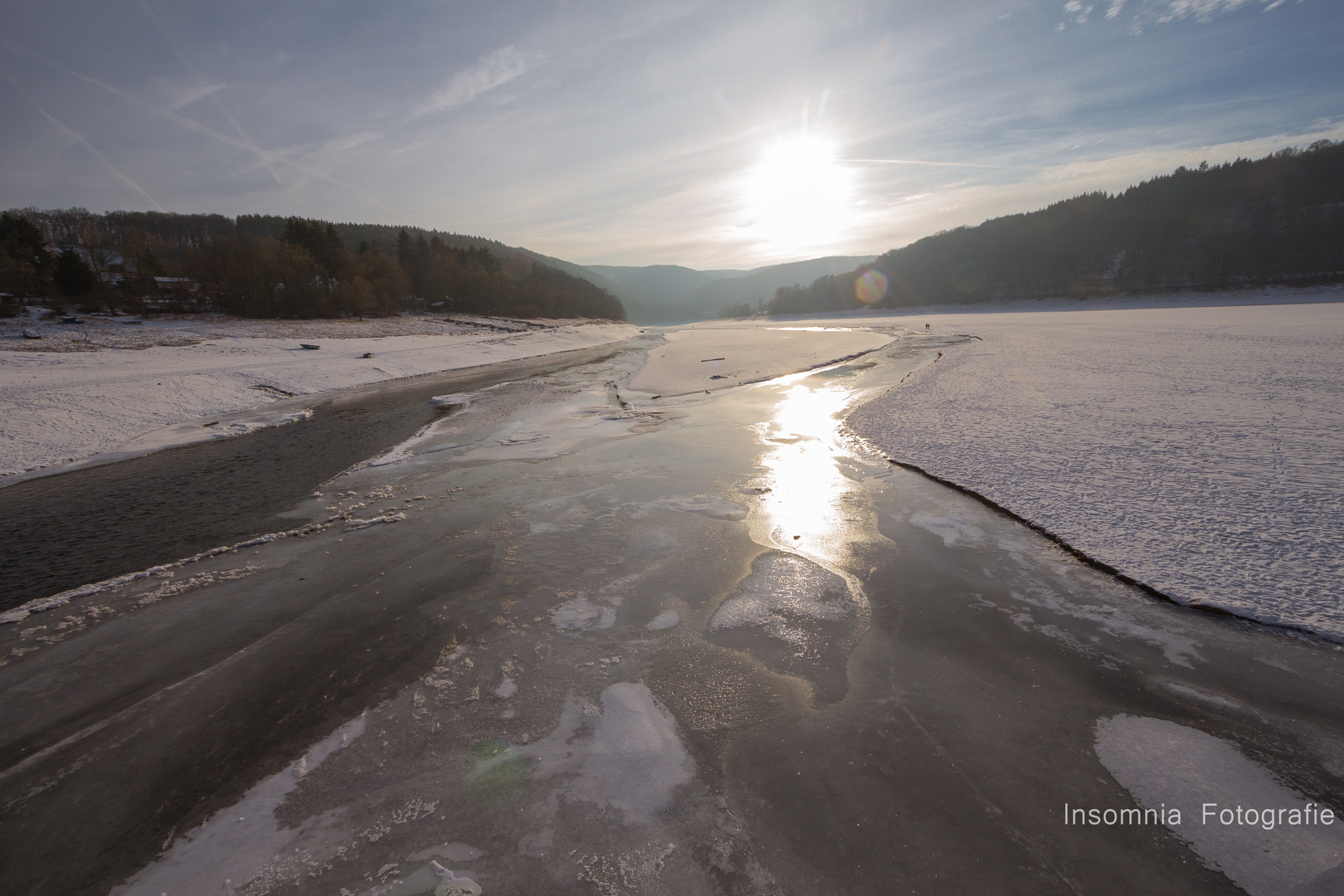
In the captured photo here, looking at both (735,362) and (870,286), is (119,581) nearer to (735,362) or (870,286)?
(735,362)

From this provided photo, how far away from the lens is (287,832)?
2.83 metres

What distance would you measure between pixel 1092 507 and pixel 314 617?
353 inches

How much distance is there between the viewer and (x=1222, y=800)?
2773 millimetres

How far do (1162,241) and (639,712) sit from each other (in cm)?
10864

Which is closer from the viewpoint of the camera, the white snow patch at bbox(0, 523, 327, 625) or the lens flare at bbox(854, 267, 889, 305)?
the white snow patch at bbox(0, 523, 327, 625)

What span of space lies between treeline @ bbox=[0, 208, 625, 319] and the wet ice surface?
180ft

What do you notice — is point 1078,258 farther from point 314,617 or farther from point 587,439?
point 314,617

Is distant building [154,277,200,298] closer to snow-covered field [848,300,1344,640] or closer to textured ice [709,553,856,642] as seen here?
snow-covered field [848,300,1344,640]

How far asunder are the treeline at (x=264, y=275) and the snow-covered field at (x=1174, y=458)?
57446 mm

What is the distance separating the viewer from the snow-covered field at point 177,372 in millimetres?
13391

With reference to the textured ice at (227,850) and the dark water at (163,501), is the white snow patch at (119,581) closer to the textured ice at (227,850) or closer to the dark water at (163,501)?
the dark water at (163,501)

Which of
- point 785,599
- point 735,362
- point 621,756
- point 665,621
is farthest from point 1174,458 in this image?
point 735,362

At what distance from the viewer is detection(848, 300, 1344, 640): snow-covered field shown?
15.6 ft

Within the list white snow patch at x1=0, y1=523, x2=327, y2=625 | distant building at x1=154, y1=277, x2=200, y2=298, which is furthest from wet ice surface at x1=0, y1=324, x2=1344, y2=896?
distant building at x1=154, y1=277, x2=200, y2=298
